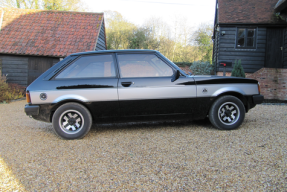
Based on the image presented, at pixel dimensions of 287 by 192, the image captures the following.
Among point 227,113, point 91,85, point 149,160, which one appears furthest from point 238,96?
point 91,85

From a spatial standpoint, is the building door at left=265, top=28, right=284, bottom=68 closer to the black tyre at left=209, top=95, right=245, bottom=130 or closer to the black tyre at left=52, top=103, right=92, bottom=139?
the black tyre at left=209, top=95, right=245, bottom=130

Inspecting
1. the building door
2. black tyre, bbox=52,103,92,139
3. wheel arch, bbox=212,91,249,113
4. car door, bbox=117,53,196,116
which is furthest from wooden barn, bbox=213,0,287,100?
black tyre, bbox=52,103,92,139

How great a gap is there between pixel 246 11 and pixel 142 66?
1345 centimetres

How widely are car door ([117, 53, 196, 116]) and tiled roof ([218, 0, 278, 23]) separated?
11618mm

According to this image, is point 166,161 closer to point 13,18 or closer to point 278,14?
point 278,14

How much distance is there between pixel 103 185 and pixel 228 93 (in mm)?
3189

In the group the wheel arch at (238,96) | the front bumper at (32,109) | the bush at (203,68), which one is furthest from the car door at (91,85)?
the bush at (203,68)

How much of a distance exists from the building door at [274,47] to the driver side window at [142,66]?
1282cm

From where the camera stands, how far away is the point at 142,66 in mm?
4289

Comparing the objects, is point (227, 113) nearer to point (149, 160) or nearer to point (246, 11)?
point (149, 160)

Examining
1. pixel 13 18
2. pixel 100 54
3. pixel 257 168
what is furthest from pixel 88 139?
pixel 13 18

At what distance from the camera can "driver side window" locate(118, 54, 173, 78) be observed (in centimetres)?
422

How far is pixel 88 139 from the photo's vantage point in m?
4.07

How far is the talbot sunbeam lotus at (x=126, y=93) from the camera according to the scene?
3.97m
